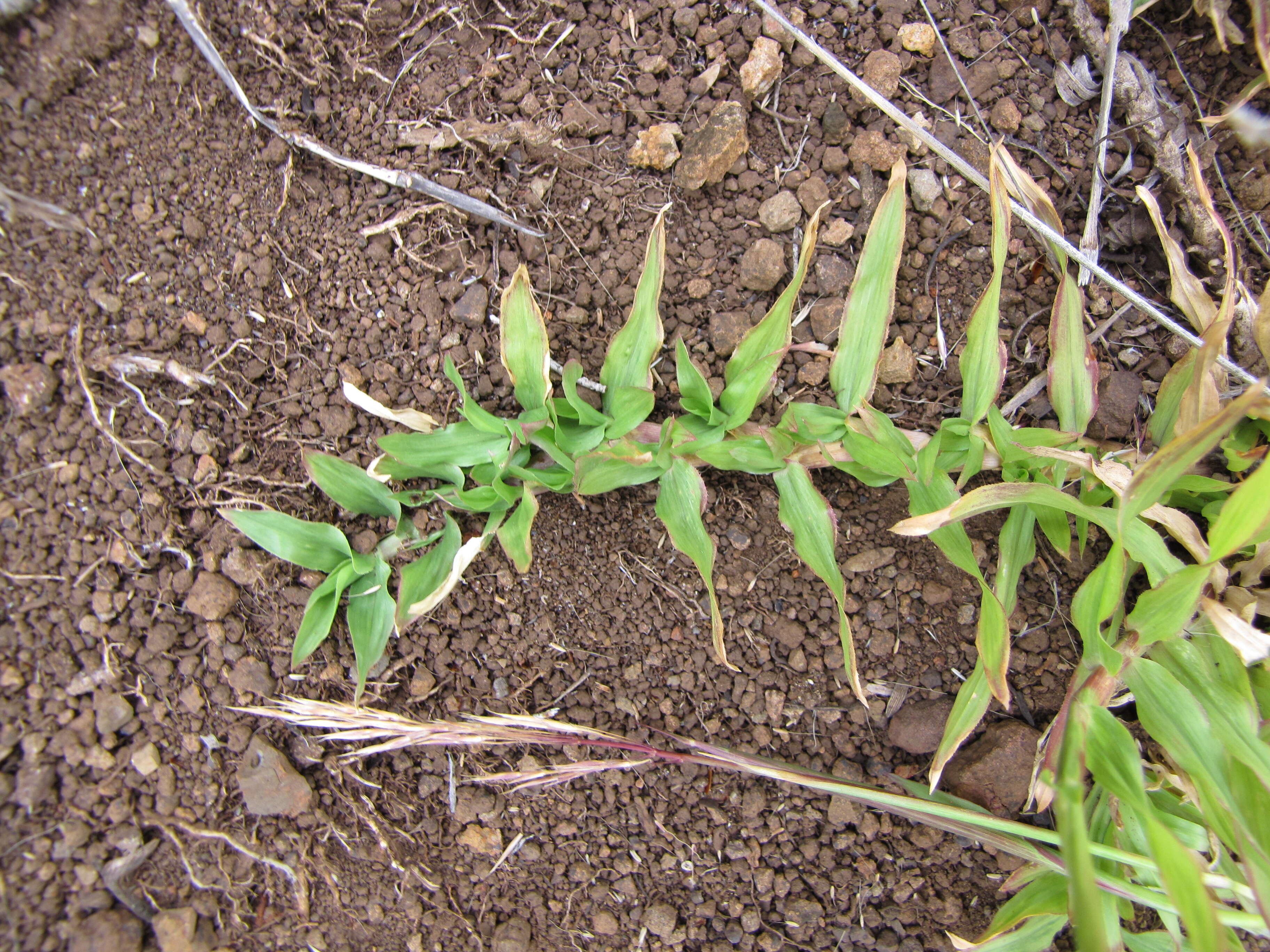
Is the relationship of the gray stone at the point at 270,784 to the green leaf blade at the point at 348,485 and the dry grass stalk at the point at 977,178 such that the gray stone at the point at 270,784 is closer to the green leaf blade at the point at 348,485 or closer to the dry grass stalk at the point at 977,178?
the green leaf blade at the point at 348,485

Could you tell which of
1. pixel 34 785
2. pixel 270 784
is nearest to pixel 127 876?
pixel 34 785

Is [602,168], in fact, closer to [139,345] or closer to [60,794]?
[139,345]

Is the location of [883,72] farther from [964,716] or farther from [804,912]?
[804,912]

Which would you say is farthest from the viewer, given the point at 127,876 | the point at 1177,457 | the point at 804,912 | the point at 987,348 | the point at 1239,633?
the point at 127,876

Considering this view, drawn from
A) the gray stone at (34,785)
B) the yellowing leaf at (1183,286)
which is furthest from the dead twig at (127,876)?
the yellowing leaf at (1183,286)

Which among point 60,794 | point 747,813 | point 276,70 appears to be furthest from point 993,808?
point 276,70

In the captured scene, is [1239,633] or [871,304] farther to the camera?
[871,304]
